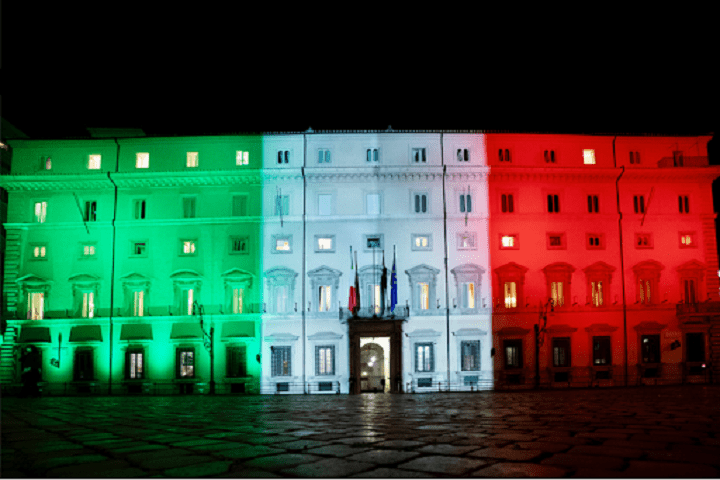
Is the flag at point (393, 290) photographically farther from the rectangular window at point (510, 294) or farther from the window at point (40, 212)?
the window at point (40, 212)

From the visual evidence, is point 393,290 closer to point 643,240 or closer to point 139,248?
point 139,248

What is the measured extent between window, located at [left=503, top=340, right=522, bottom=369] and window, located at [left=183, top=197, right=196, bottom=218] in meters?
19.2

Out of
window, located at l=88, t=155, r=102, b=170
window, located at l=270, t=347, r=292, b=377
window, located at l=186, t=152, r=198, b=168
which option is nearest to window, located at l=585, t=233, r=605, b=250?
window, located at l=270, t=347, r=292, b=377

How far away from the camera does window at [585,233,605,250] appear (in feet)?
120

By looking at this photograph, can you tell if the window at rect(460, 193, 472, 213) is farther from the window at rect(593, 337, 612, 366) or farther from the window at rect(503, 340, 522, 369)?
the window at rect(593, 337, 612, 366)

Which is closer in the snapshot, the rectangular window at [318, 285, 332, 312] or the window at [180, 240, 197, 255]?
the rectangular window at [318, 285, 332, 312]

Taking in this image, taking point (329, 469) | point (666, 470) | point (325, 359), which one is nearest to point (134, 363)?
point (325, 359)

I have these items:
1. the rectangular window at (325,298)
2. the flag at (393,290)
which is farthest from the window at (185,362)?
the flag at (393,290)

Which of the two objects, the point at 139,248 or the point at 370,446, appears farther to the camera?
the point at 139,248

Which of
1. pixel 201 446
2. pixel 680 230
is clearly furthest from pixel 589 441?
pixel 680 230

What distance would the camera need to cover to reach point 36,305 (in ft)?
119

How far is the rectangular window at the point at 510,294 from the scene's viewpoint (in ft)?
118

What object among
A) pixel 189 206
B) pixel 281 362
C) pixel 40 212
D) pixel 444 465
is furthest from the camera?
pixel 40 212

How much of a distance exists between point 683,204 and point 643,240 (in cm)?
343
